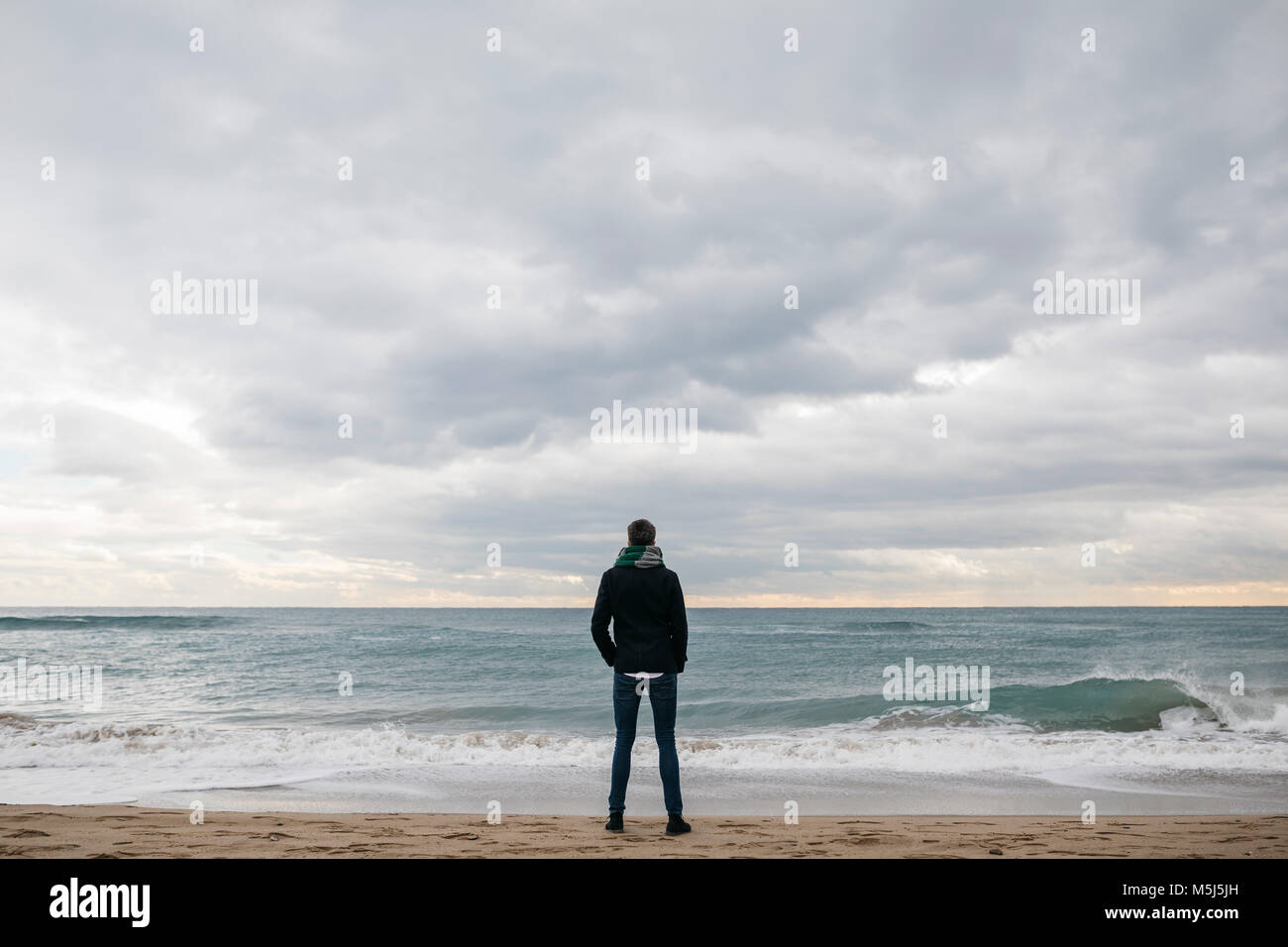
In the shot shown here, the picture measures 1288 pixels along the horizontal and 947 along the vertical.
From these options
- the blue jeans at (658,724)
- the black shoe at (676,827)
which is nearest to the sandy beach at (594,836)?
the black shoe at (676,827)

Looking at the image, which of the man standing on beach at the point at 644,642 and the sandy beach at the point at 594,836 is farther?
the man standing on beach at the point at 644,642

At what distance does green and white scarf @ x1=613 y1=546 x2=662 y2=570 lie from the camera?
5531mm

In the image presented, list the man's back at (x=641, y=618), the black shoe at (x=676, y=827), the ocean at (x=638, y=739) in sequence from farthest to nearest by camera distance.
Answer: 1. the ocean at (x=638, y=739)
2. the black shoe at (x=676, y=827)
3. the man's back at (x=641, y=618)

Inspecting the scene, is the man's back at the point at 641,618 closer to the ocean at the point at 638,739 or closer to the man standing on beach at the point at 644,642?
the man standing on beach at the point at 644,642

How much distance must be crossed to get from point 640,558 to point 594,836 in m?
2.08

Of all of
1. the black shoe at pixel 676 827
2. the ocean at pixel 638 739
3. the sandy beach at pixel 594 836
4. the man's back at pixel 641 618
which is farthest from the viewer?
the ocean at pixel 638 739

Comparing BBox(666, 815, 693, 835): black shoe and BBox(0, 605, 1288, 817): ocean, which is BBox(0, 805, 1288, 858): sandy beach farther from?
BBox(0, 605, 1288, 817): ocean

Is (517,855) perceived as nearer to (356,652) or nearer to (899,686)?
(899,686)

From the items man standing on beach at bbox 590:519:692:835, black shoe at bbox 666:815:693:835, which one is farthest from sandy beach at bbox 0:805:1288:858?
man standing on beach at bbox 590:519:692:835

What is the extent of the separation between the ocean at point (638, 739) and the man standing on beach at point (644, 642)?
1.56 metres

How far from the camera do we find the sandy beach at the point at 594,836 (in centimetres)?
516
